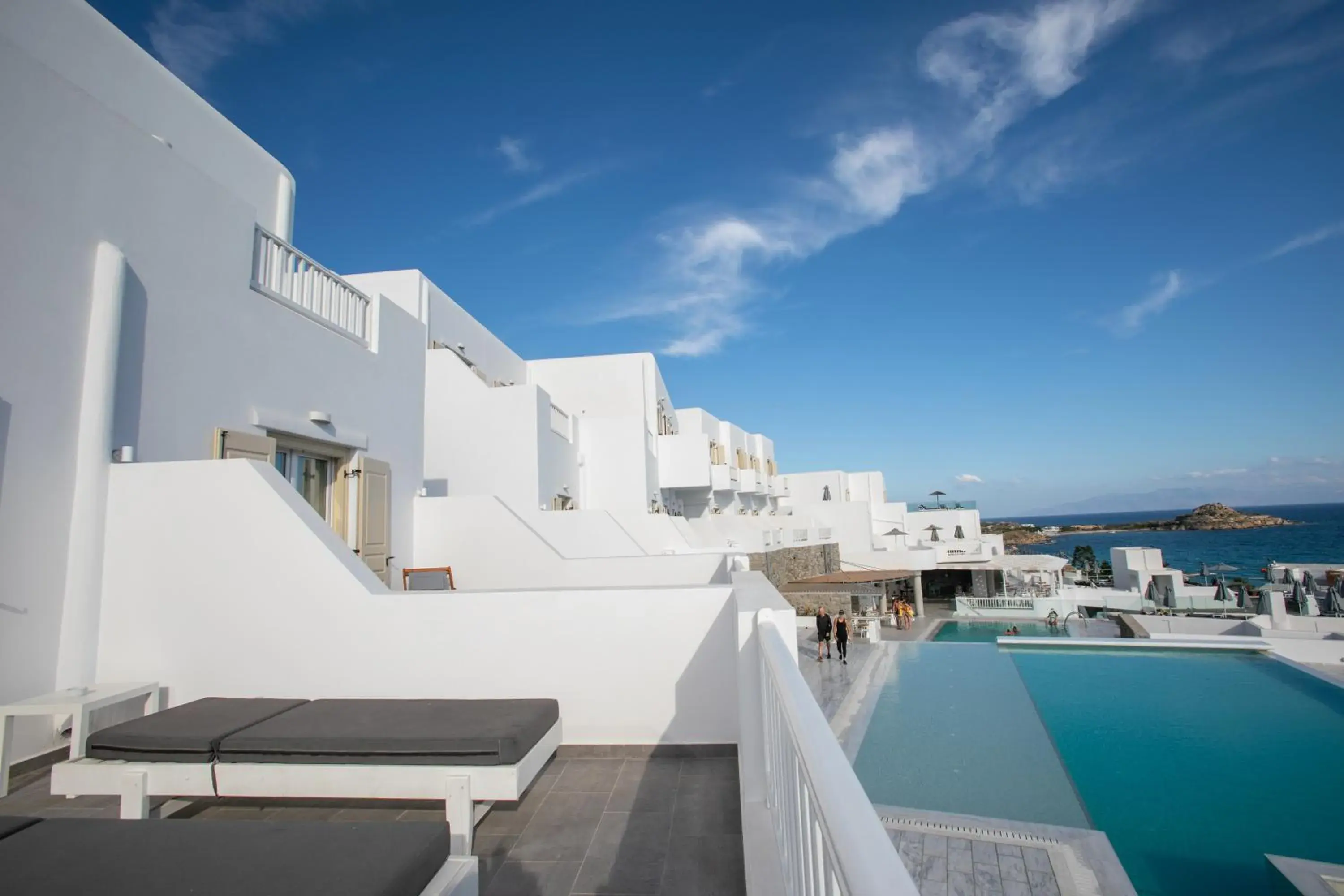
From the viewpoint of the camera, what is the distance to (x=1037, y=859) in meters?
5.60

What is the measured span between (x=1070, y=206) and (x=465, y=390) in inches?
594

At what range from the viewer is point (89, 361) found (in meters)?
4.12

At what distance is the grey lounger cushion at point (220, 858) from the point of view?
1673mm

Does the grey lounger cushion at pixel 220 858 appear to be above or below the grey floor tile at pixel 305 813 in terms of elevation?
above

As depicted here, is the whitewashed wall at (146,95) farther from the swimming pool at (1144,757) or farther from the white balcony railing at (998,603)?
the white balcony railing at (998,603)

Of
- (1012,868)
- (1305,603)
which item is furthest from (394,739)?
(1305,603)

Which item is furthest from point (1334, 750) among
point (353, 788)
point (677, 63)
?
point (677, 63)

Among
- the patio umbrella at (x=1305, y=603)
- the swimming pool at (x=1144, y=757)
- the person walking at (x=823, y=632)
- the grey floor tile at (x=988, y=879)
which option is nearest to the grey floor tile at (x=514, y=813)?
the grey floor tile at (x=988, y=879)

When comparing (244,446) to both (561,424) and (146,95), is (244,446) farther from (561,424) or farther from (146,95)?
(561,424)

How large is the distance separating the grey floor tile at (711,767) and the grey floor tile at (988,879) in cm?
305

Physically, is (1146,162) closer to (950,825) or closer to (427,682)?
(950,825)

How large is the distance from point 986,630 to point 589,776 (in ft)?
81.6

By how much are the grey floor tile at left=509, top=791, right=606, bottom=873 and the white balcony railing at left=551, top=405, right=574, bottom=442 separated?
35.5 feet

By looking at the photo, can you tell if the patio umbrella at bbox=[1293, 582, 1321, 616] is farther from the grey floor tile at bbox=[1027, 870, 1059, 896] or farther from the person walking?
the grey floor tile at bbox=[1027, 870, 1059, 896]
